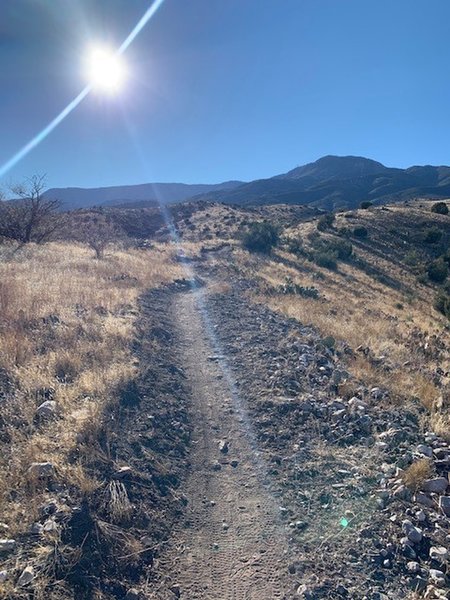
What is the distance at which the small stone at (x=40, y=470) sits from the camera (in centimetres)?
475

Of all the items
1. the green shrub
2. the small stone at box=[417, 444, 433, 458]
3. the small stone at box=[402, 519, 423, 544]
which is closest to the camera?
the small stone at box=[402, 519, 423, 544]

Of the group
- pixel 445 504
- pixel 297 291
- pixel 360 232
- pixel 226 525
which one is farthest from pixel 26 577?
pixel 360 232

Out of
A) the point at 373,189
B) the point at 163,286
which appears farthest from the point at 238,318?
the point at 373,189

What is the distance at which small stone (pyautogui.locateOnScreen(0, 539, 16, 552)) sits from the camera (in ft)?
12.7

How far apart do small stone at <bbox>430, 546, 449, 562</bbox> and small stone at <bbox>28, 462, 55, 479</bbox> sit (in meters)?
4.11

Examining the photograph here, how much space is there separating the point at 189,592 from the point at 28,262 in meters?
16.5

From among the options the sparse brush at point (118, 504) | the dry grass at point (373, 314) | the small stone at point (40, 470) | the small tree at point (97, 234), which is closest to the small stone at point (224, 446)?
the sparse brush at point (118, 504)

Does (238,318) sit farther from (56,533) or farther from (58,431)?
(56,533)

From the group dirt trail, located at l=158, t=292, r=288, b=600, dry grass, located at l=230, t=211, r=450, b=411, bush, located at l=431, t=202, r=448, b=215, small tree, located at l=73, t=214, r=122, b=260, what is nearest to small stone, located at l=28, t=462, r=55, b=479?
dirt trail, located at l=158, t=292, r=288, b=600

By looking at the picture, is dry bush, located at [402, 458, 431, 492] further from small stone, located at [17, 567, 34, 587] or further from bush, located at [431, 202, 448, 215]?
bush, located at [431, 202, 448, 215]

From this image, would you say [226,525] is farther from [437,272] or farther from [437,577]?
[437,272]

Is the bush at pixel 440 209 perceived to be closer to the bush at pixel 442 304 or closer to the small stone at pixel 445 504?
the bush at pixel 442 304

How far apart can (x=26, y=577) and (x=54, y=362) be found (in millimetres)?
4329

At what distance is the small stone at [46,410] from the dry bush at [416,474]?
469cm
